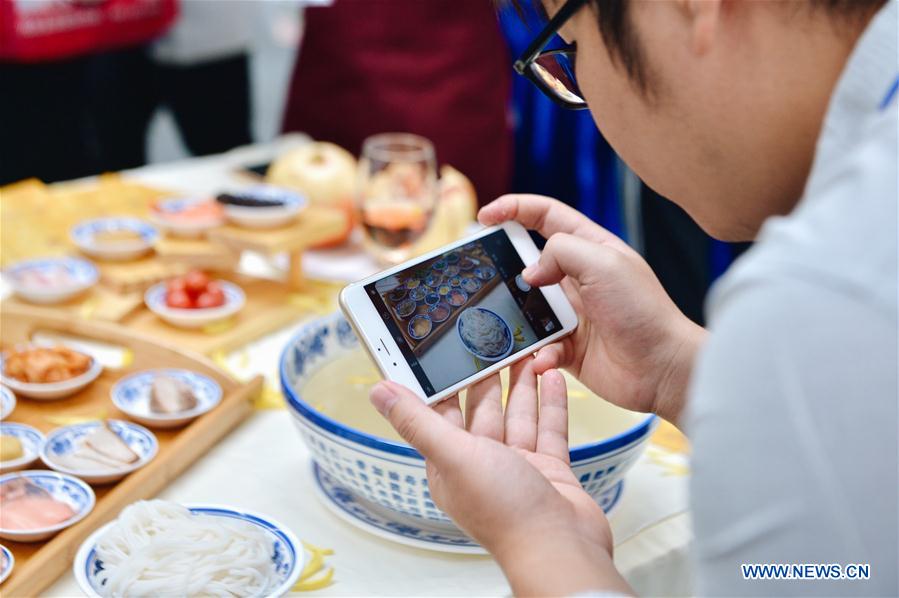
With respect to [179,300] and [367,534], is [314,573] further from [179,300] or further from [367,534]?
[179,300]

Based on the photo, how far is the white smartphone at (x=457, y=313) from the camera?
3.00 ft

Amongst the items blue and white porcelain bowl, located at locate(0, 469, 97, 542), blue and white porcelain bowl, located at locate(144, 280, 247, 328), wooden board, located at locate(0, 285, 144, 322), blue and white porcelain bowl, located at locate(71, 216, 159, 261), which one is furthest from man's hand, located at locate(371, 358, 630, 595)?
blue and white porcelain bowl, located at locate(71, 216, 159, 261)

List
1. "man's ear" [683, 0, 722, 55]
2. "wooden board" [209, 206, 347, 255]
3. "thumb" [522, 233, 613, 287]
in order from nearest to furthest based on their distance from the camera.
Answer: "man's ear" [683, 0, 722, 55] < "thumb" [522, 233, 613, 287] < "wooden board" [209, 206, 347, 255]

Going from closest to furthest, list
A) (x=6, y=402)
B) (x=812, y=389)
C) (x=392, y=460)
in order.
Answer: (x=812, y=389), (x=392, y=460), (x=6, y=402)

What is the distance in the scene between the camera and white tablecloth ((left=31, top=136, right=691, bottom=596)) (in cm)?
90

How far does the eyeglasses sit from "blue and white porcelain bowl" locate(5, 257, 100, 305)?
0.82 metres

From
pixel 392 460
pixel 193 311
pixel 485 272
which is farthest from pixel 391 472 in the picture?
pixel 193 311

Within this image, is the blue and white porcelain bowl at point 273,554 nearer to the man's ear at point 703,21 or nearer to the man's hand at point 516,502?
the man's hand at point 516,502

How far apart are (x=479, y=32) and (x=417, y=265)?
5.62ft

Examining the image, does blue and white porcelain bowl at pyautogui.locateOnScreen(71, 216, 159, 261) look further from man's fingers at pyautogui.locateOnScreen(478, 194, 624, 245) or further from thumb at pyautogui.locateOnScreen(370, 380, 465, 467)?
thumb at pyautogui.locateOnScreen(370, 380, 465, 467)

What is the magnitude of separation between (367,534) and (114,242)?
797 millimetres

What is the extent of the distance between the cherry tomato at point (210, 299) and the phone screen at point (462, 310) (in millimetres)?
513

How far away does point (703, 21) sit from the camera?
0.65 metres

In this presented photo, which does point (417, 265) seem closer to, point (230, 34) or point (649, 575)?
point (649, 575)
